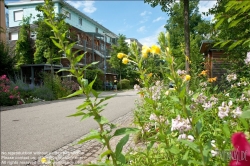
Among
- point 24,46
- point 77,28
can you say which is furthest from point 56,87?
point 77,28

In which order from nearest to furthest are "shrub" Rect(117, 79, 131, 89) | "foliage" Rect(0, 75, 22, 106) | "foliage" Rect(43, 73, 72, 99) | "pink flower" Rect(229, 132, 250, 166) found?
1. "pink flower" Rect(229, 132, 250, 166)
2. "foliage" Rect(0, 75, 22, 106)
3. "foliage" Rect(43, 73, 72, 99)
4. "shrub" Rect(117, 79, 131, 89)

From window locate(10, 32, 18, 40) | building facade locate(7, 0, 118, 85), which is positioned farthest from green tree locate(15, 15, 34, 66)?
window locate(10, 32, 18, 40)

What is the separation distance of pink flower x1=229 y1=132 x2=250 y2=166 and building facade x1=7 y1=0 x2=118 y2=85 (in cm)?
1871

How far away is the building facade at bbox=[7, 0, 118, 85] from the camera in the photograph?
28.3 m

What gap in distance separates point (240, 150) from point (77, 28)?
33771 millimetres

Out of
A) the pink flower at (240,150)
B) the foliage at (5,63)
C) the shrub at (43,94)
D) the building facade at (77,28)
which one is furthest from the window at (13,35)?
the pink flower at (240,150)

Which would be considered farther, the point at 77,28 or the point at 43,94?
the point at 77,28

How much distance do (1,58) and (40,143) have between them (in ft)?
46.7

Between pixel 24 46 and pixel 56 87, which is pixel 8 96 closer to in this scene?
pixel 56 87

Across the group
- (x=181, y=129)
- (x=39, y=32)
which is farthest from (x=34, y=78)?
(x=181, y=129)

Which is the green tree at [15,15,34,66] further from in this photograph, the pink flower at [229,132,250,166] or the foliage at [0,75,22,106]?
the pink flower at [229,132,250,166]

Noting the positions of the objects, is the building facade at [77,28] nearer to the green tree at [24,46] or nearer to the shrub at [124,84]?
the green tree at [24,46]

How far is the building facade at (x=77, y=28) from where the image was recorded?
2828 centimetres

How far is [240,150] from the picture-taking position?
35 centimetres
